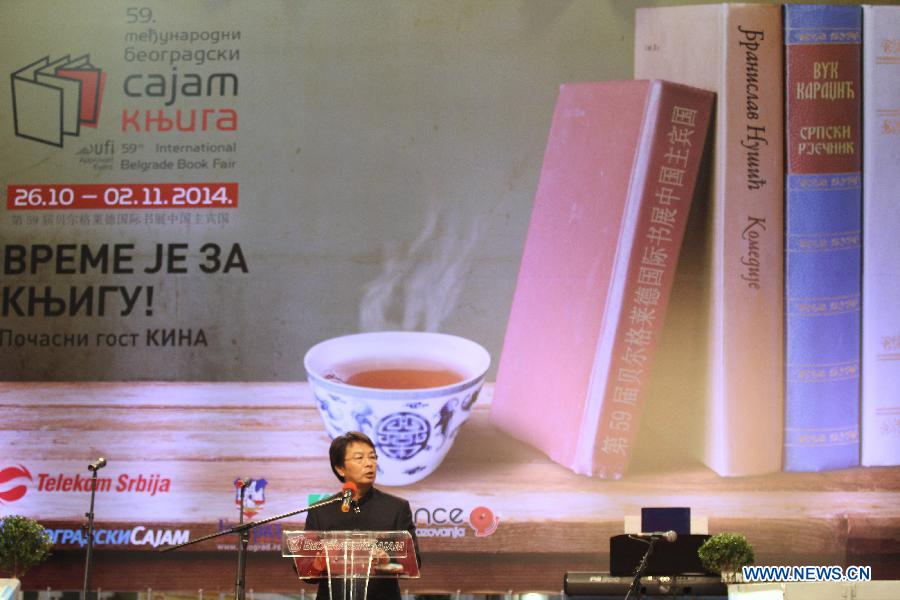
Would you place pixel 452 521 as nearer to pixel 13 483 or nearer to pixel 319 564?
pixel 319 564

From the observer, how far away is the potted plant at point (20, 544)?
3676 mm

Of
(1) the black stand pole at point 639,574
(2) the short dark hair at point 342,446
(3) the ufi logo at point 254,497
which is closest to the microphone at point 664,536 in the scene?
(1) the black stand pole at point 639,574

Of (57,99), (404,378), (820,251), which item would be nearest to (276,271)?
(404,378)

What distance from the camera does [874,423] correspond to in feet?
13.1

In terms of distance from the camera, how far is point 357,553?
2.70 metres

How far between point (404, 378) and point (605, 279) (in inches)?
31.3

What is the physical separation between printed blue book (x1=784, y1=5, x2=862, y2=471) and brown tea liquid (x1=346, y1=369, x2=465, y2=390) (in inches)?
47.9

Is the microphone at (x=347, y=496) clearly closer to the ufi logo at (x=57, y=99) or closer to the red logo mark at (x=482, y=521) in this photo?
the red logo mark at (x=482, y=521)

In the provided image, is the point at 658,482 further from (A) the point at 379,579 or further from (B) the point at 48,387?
(B) the point at 48,387

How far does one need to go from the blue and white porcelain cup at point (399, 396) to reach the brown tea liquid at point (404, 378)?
0.06 ft

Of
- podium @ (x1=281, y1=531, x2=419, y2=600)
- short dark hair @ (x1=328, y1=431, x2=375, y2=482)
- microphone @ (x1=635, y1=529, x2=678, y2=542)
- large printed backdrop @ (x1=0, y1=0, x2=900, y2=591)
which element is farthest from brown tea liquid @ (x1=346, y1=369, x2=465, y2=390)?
podium @ (x1=281, y1=531, x2=419, y2=600)

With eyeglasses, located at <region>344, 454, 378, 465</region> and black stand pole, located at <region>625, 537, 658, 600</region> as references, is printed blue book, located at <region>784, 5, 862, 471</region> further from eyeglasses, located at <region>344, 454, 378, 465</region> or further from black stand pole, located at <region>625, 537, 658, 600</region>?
eyeglasses, located at <region>344, 454, 378, 465</region>

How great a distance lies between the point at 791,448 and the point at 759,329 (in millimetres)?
443

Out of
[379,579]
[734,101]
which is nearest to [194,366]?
[379,579]
